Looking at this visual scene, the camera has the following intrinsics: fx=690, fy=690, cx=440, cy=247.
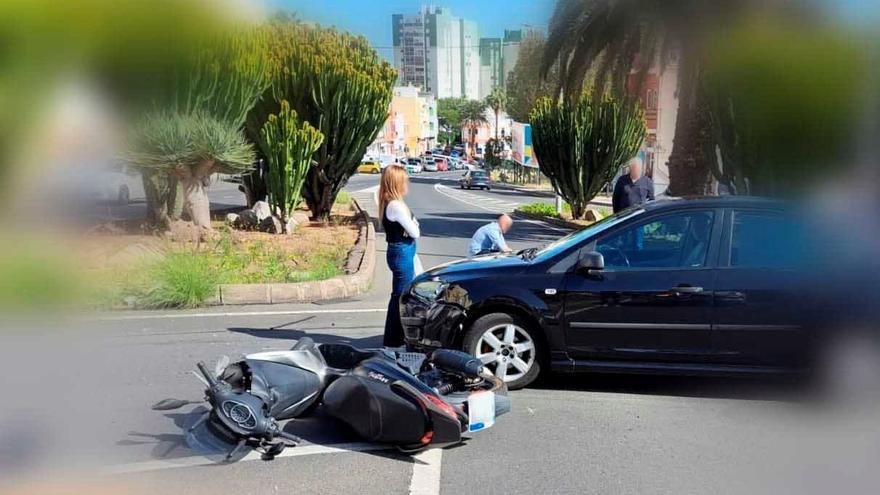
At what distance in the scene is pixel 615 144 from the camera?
810 inches

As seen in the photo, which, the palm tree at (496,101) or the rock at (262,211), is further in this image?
the palm tree at (496,101)

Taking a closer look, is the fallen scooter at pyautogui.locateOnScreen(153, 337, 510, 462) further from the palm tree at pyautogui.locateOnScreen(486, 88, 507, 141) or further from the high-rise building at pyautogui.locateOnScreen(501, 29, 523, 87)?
the palm tree at pyautogui.locateOnScreen(486, 88, 507, 141)

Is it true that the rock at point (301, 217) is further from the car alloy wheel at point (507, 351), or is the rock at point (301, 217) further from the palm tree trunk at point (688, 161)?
the car alloy wheel at point (507, 351)

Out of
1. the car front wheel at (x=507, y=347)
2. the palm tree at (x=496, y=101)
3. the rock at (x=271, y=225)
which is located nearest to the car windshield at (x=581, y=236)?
the car front wheel at (x=507, y=347)

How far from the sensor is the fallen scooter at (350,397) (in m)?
3.95

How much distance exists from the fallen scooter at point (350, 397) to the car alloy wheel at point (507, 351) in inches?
30.5

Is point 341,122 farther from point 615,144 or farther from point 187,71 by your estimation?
point 187,71

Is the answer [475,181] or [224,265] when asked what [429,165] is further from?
[224,265]

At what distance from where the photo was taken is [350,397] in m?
4.14

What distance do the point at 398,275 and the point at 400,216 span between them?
0.54 metres

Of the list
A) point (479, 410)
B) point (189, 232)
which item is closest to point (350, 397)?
point (479, 410)

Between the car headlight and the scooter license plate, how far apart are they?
1376 millimetres

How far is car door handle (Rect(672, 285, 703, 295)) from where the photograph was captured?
4891mm

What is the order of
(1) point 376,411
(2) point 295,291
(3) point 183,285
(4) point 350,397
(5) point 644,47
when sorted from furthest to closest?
(2) point 295,291
(3) point 183,285
(5) point 644,47
(4) point 350,397
(1) point 376,411
